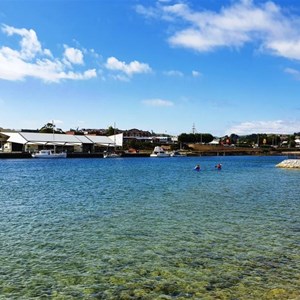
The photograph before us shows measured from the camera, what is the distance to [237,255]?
13.7m

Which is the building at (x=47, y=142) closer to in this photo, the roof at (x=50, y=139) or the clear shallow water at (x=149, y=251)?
the roof at (x=50, y=139)

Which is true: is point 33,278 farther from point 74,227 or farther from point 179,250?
point 74,227

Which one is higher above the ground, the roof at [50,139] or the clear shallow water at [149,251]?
the roof at [50,139]

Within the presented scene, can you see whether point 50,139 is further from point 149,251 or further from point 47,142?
point 149,251

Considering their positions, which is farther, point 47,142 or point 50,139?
point 50,139

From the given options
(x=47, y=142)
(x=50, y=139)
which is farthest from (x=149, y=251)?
(x=50, y=139)

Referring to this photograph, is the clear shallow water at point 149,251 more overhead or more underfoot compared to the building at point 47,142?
more underfoot

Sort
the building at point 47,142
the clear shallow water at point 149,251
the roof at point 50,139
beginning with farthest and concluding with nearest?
the building at point 47,142 → the roof at point 50,139 → the clear shallow water at point 149,251

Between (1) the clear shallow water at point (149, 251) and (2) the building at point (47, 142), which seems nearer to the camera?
(1) the clear shallow water at point (149, 251)

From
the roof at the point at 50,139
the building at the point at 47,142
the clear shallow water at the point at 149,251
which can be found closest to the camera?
the clear shallow water at the point at 149,251

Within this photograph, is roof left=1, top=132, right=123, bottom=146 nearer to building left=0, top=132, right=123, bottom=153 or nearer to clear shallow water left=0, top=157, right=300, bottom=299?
building left=0, top=132, right=123, bottom=153

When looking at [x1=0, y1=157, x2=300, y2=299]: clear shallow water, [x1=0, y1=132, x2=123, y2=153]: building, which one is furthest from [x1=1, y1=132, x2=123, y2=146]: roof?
[x1=0, y1=157, x2=300, y2=299]: clear shallow water

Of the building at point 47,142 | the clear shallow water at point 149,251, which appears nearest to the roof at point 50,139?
the building at point 47,142

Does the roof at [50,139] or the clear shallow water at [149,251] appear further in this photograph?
the roof at [50,139]
